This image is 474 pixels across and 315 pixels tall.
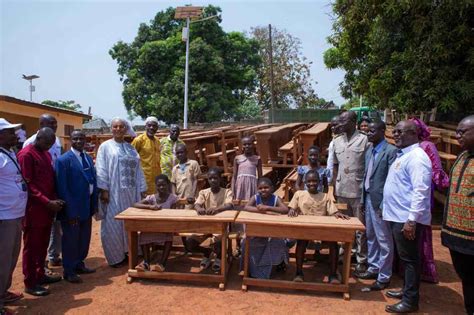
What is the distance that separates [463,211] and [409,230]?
1.64ft

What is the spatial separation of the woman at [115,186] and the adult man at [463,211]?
3.58m

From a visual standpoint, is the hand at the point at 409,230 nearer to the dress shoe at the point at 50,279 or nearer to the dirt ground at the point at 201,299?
the dirt ground at the point at 201,299

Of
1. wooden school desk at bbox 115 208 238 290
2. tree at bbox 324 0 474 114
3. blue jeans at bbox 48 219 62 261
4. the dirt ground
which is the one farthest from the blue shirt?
tree at bbox 324 0 474 114

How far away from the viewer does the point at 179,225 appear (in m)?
4.22

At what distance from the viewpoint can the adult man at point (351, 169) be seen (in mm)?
4609

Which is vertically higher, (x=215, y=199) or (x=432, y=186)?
(x=432, y=186)

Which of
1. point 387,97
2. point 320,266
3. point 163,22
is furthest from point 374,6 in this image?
point 163,22

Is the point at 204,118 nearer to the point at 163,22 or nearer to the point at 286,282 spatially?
the point at 163,22

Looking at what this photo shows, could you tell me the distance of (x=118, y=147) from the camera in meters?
4.91

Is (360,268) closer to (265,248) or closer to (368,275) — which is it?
(368,275)

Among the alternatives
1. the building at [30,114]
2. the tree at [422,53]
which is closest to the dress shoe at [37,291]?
the tree at [422,53]

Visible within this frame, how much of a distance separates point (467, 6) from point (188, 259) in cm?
680

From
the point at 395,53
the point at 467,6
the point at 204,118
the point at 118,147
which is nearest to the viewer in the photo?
the point at 118,147

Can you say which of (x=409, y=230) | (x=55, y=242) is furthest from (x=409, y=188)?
(x=55, y=242)
